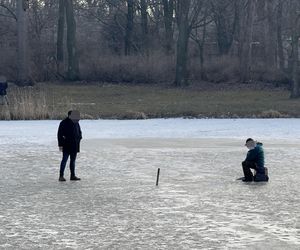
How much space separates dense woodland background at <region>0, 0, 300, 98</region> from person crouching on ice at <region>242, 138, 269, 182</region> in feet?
97.9

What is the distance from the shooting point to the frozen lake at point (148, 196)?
11.0 metres

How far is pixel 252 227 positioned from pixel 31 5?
56101 millimetres

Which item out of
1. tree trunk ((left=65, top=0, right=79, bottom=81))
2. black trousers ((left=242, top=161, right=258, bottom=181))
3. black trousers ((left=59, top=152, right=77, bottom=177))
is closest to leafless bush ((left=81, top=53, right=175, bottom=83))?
tree trunk ((left=65, top=0, right=79, bottom=81))

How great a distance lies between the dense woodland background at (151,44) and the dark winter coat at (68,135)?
3067 centimetres

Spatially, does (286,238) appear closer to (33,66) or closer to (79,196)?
(79,196)

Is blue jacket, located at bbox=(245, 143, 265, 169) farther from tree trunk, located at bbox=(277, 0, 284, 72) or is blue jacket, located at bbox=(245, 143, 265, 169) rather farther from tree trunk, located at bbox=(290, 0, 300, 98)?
tree trunk, located at bbox=(277, 0, 284, 72)

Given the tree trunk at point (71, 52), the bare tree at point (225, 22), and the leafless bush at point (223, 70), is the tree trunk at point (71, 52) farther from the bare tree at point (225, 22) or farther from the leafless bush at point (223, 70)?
the bare tree at point (225, 22)

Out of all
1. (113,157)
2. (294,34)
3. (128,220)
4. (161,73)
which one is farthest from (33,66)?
(128,220)

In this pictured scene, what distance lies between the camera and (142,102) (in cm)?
4172

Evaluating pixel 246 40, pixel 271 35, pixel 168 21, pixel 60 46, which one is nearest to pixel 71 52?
pixel 60 46

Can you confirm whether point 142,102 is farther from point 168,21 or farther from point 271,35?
point 271,35

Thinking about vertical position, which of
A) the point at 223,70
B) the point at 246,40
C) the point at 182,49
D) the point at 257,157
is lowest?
the point at 257,157

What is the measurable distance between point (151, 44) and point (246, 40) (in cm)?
786

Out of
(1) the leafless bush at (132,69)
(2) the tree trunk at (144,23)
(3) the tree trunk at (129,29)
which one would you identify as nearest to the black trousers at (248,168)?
(1) the leafless bush at (132,69)
